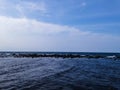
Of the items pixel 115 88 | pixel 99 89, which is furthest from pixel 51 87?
pixel 115 88

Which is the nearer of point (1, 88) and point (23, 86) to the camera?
point (1, 88)

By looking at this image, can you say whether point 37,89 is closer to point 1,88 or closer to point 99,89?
point 1,88

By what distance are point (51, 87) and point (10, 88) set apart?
3530 millimetres

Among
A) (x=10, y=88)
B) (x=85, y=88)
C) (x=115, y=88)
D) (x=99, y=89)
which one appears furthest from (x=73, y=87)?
(x=10, y=88)

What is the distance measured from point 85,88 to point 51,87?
9.78 feet

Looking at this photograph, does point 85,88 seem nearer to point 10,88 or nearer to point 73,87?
point 73,87

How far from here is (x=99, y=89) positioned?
1794 cm

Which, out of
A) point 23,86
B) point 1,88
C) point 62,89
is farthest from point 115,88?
point 1,88

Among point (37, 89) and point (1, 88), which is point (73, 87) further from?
point (1, 88)

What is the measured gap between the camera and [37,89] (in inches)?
696

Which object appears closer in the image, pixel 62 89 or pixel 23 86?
pixel 62 89

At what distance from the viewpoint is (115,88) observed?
18.3 metres

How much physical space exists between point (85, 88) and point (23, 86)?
5.55m

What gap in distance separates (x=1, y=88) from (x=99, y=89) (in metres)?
8.34
